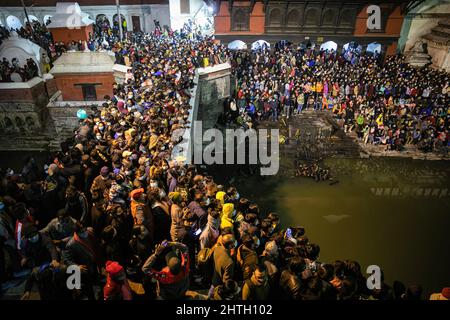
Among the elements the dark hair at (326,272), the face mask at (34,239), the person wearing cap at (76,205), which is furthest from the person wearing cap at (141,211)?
the dark hair at (326,272)

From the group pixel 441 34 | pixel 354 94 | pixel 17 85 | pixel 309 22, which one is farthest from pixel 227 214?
pixel 441 34

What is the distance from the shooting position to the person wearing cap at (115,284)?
12.3 ft

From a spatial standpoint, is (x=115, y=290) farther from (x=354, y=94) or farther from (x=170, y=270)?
(x=354, y=94)

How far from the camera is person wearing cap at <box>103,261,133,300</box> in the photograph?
374 centimetres

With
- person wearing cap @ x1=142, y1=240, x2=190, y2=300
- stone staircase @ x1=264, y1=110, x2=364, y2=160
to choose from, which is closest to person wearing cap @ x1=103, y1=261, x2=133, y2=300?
person wearing cap @ x1=142, y1=240, x2=190, y2=300

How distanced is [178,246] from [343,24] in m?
21.3

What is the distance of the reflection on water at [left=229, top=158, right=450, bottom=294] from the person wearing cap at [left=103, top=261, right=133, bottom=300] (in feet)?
21.8

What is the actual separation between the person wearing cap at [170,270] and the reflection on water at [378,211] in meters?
6.02

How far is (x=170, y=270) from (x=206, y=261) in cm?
92

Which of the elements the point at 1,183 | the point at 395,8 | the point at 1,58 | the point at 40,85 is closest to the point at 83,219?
the point at 1,183

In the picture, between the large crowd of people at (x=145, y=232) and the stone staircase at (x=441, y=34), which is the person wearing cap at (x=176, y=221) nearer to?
the large crowd of people at (x=145, y=232)

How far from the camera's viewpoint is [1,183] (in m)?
5.87

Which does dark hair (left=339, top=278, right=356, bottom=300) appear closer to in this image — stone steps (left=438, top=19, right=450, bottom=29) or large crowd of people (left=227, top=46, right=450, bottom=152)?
large crowd of people (left=227, top=46, right=450, bottom=152)
